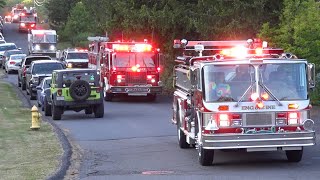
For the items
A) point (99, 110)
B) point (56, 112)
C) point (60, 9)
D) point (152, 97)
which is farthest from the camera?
point (60, 9)

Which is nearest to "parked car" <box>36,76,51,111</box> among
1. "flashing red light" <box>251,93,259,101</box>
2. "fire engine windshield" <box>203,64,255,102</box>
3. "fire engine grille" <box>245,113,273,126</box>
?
"fire engine windshield" <box>203,64,255,102</box>

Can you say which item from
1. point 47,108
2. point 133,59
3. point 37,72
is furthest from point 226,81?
point 37,72

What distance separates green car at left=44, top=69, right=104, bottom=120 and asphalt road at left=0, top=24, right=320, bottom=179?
637mm

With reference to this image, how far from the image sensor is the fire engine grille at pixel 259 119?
51.9 ft

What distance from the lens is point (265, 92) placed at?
16.1 metres

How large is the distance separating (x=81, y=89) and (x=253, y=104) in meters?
13.8

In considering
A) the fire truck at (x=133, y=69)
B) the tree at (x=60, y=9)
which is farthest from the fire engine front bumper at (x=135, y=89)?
the tree at (x=60, y=9)

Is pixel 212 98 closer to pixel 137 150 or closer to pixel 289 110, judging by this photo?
pixel 289 110

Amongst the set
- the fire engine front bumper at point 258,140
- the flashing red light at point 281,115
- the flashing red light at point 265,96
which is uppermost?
the flashing red light at point 265,96

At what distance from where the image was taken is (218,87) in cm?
1609

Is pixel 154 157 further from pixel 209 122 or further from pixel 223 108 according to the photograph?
pixel 223 108

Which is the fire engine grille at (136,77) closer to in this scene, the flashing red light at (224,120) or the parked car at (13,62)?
the flashing red light at (224,120)

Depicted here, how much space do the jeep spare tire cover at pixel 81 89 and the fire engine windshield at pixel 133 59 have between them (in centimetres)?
785

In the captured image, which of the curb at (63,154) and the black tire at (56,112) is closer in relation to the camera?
the curb at (63,154)
